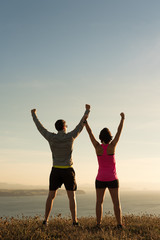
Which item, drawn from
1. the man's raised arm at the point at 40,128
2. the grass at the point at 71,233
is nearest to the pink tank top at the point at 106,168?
the grass at the point at 71,233

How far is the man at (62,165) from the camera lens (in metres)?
6.46

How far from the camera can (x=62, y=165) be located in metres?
6.50

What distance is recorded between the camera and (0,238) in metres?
5.75

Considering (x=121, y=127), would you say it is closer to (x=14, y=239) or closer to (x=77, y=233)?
(x=77, y=233)

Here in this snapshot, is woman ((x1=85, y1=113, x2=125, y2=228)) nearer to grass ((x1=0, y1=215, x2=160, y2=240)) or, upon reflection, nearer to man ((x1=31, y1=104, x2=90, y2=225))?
grass ((x1=0, y1=215, x2=160, y2=240))

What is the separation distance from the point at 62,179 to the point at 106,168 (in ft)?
3.95

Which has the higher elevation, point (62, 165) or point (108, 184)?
point (62, 165)

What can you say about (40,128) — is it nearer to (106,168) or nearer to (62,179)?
(62,179)

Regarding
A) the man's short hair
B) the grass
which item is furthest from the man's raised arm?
the grass

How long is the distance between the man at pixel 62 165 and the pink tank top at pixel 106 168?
2.44 feet

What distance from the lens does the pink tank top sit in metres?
6.34

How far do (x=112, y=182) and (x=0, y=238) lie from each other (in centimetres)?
299

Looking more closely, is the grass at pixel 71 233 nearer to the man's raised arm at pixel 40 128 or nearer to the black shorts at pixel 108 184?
the black shorts at pixel 108 184

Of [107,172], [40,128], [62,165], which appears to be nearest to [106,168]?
[107,172]
